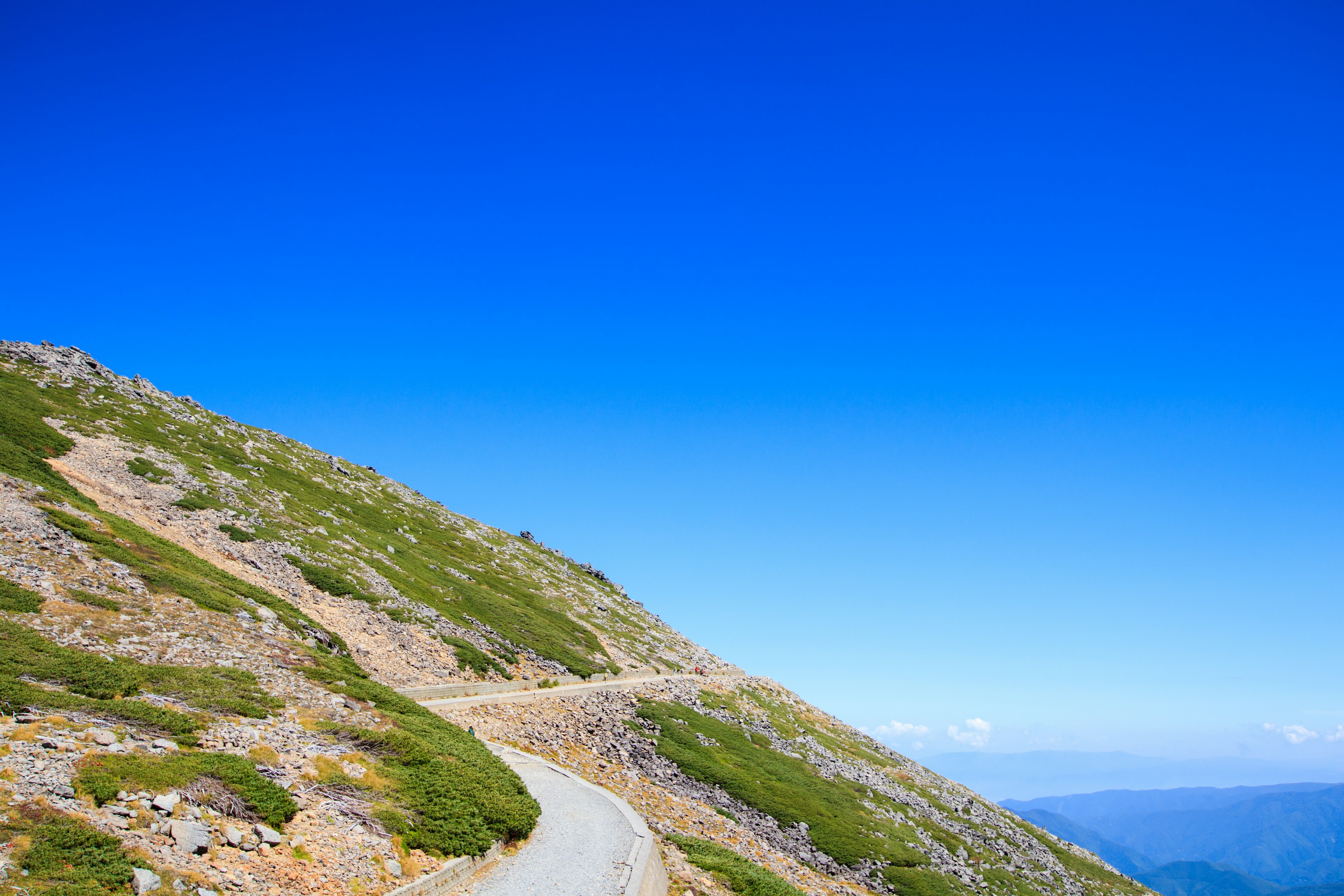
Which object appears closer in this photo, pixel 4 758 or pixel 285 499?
pixel 4 758

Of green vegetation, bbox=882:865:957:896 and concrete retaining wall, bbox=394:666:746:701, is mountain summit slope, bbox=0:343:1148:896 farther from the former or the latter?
concrete retaining wall, bbox=394:666:746:701

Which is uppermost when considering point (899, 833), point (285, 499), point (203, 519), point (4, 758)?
point (285, 499)

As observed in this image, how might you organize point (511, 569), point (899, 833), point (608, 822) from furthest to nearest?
point (511, 569) → point (899, 833) → point (608, 822)

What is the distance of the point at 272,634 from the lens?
→ 1330 inches

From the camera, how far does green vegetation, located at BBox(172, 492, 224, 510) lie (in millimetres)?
54728

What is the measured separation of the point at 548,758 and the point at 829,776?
28.4 m

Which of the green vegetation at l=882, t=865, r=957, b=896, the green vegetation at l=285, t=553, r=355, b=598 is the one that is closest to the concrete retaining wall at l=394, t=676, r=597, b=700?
the green vegetation at l=285, t=553, r=355, b=598

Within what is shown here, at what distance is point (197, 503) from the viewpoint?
56.2 metres

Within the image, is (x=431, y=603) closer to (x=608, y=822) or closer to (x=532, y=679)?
(x=532, y=679)

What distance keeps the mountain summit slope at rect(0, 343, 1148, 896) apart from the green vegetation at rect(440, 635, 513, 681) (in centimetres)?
28

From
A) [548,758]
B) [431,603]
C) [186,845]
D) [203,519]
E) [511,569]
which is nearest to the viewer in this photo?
[186,845]

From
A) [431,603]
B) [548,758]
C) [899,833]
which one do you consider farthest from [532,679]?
[899,833]

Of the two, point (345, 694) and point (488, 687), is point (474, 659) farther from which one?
point (345, 694)

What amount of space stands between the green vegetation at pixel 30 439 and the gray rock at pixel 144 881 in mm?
34481
